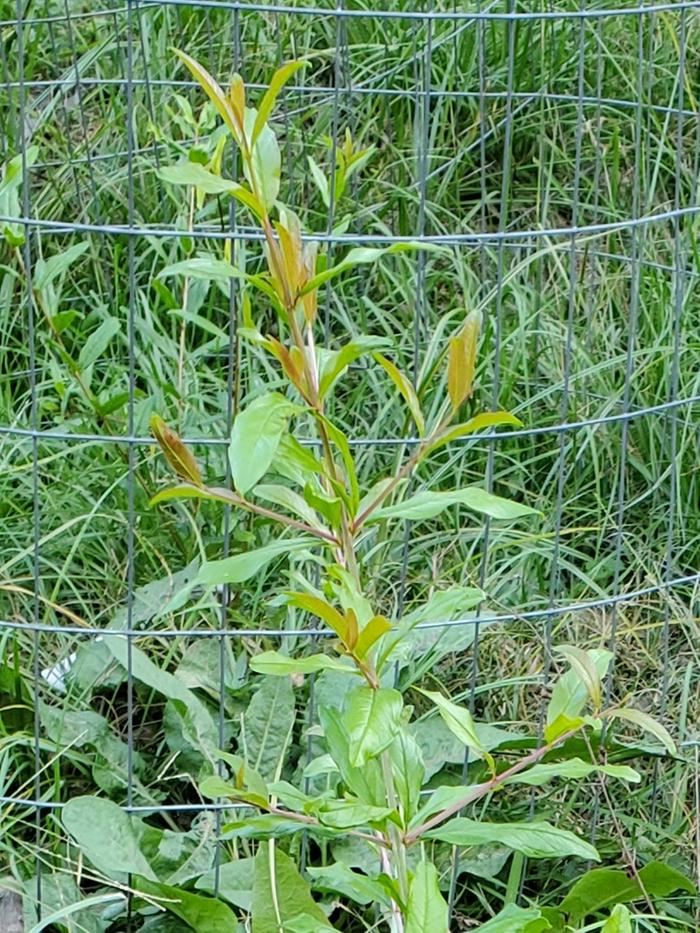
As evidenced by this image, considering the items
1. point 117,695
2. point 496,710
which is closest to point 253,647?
point 117,695

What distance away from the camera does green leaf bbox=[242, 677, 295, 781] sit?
6.43 feet

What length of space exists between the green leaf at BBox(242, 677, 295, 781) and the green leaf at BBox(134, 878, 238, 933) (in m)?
0.20

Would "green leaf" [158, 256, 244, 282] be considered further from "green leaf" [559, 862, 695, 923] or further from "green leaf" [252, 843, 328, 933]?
"green leaf" [559, 862, 695, 923]

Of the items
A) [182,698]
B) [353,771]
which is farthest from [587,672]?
[182,698]

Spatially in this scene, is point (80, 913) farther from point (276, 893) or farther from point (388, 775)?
point (388, 775)

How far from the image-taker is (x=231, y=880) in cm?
187

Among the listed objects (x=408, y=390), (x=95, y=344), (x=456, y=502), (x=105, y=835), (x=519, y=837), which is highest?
(x=408, y=390)

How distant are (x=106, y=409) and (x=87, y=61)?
1.13 meters

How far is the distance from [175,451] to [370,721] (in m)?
0.28

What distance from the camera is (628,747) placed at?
6.48 ft

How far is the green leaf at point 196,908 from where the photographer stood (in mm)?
1804

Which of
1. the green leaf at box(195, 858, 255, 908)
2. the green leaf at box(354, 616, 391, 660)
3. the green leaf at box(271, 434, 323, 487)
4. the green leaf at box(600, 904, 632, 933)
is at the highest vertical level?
the green leaf at box(271, 434, 323, 487)

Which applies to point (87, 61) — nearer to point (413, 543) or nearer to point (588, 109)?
point (588, 109)

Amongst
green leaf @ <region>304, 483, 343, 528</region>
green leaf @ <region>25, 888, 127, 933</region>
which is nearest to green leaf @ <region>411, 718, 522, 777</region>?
green leaf @ <region>25, 888, 127, 933</region>
